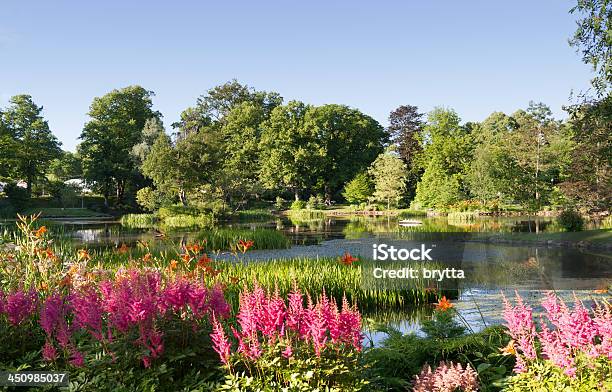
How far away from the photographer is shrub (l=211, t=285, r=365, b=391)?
8.59 ft

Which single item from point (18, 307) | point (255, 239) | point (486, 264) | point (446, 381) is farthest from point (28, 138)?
point (446, 381)

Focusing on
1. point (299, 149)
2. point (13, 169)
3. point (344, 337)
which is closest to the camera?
point (344, 337)

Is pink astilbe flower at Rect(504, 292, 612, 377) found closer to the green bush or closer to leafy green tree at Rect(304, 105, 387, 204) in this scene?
the green bush

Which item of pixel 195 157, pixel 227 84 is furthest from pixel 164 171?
pixel 227 84

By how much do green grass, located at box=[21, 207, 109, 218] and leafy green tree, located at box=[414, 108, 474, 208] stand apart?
2731cm

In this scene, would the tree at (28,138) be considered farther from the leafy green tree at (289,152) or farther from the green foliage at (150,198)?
the leafy green tree at (289,152)

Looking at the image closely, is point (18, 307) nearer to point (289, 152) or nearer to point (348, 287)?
point (348, 287)

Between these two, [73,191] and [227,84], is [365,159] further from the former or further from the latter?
[73,191]

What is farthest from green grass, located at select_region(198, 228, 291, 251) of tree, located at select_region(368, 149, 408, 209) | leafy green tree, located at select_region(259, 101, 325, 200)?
leafy green tree, located at select_region(259, 101, 325, 200)

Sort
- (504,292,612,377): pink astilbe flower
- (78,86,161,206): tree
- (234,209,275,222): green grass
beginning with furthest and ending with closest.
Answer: (78,86,161,206): tree
(234,209,275,222): green grass
(504,292,612,377): pink astilbe flower

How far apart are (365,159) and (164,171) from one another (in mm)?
27586

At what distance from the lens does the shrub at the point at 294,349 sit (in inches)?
103

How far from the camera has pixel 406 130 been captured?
60.6 m

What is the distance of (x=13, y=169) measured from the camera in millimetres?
42219
